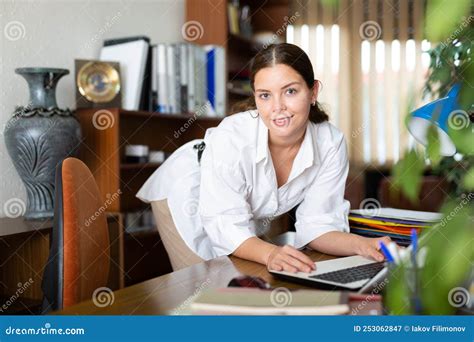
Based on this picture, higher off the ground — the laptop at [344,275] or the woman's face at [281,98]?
the woman's face at [281,98]

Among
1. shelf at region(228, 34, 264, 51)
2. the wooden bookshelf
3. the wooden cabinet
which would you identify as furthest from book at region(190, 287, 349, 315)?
shelf at region(228, 34, 264, 51)

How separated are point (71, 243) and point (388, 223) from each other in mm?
700

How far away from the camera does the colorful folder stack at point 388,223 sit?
49.3 inches

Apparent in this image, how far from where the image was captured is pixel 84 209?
1.18m

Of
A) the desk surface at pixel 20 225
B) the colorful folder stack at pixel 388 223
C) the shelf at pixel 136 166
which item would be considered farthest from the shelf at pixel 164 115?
the colorful folder stack at pixel 388 223

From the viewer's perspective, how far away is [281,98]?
1.30m

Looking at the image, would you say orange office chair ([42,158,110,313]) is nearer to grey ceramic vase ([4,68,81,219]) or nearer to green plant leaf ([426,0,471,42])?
grey ceramic vase ([4,68,81,219])

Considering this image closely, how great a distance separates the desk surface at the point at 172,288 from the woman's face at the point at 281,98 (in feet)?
1.16

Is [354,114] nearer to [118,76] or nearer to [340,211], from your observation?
[118,76]

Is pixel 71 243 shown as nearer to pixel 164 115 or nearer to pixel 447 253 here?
pixel 447 253

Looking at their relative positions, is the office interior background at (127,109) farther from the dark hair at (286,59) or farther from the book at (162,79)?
the dark hair at (286,59)

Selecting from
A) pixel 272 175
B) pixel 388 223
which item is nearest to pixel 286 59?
pixel 272 175

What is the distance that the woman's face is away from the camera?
1296 mm

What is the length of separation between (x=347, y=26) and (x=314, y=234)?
16.1 feet
